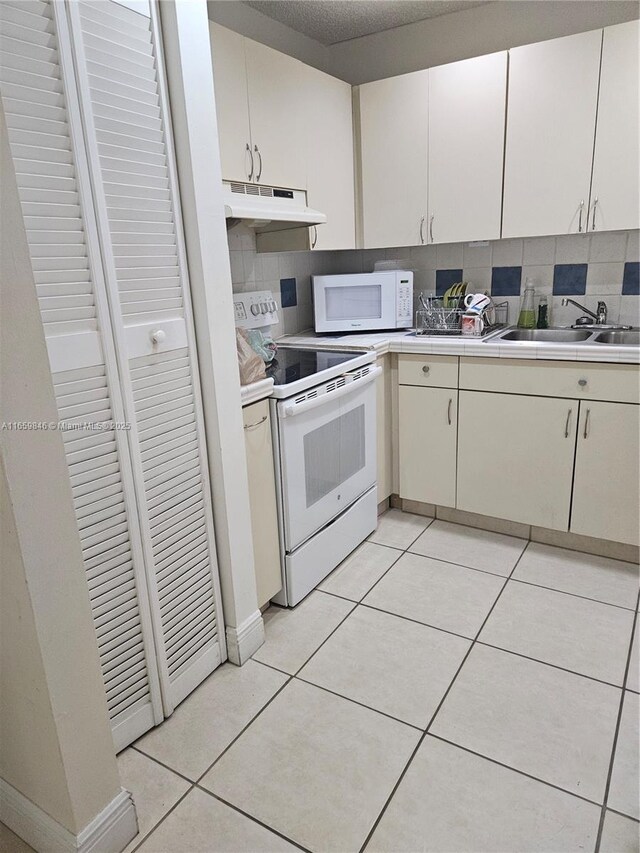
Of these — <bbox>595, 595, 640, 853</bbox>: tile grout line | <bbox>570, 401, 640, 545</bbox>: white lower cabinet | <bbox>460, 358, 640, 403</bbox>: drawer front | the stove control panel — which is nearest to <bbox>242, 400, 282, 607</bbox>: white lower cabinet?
the stove control panel

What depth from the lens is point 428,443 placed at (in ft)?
8.83

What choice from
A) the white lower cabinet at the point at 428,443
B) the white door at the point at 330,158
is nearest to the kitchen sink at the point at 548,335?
the white lower cabinet at the point at 428,443

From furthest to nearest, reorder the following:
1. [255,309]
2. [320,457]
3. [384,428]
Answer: [384,428] → [255,309] → [320,457]

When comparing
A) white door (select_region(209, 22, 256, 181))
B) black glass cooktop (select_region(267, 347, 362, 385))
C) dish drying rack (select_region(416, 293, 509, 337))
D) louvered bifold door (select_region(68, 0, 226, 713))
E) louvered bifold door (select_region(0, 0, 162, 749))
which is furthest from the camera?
dish drying rack (select_region(416, 293, 509, 337))

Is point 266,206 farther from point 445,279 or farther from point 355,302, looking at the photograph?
point 445,279

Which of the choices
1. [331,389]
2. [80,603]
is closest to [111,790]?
[80,603]

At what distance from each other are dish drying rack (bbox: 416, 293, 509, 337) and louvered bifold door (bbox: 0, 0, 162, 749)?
5.93 ft

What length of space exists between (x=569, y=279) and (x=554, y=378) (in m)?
0.70

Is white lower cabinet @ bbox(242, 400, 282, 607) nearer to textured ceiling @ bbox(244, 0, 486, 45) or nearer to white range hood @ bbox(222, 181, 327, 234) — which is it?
white range hood @ bbox(222, 181, 327, 234)

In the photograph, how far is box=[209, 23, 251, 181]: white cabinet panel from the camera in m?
2.00

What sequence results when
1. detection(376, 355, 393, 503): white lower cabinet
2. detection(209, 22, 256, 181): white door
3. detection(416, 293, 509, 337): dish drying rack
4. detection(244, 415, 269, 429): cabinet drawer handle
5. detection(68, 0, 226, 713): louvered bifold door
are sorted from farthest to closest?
detection(416, 293, 509, 337): dish drying rack < detection(376, 355, 393, 503): white lower cabinet < detection(209, 22, 256, 181): white door < detection(244, 415, 269, 429): cabinet drawer handle < detection(68, 0, 226, 713): louvered bifold door

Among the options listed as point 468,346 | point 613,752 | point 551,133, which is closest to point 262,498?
point 468,346

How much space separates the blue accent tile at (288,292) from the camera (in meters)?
2.93

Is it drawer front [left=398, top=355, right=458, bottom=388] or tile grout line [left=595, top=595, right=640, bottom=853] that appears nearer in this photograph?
tile grout line [left=595, top=595, right=640, bottom=853]
